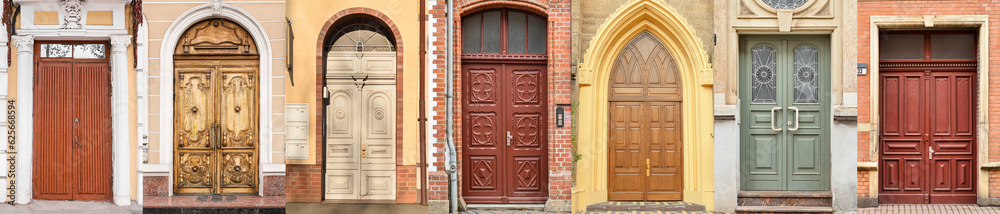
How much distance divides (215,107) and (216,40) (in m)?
0.61

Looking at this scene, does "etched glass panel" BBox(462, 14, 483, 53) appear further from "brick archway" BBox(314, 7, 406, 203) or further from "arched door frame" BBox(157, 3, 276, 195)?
"arched door frame" BBox(157, 3, 276, 195)

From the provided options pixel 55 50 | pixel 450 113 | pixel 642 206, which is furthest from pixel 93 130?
pixel 642 206

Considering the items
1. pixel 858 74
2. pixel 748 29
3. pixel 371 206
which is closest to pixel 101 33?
pixel 371 206

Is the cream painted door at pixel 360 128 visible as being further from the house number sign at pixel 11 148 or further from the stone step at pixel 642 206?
the house number sign at pixel 11 148

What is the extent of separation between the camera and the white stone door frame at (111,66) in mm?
7805

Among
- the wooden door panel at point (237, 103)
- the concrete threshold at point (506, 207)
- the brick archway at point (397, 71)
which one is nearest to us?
the wooden door panel at point (237, 103)

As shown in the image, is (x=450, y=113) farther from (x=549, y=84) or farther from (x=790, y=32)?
(x=790, y=32)

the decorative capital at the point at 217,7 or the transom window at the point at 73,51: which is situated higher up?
the decorative capital at the point at 217,7

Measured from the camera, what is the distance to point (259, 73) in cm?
834

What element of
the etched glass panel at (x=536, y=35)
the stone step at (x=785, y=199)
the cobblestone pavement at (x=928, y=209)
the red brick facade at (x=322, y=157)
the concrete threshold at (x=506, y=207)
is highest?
the etched glass panel at (x=536, y=35)

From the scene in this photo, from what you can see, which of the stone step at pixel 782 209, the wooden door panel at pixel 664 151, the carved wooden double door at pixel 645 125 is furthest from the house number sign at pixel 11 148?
the stone step at pixel 782 209

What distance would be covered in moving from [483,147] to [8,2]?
4713mm

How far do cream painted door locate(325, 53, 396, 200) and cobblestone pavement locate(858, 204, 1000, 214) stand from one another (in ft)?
16.6

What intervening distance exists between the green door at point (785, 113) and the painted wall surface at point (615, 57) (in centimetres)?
52
